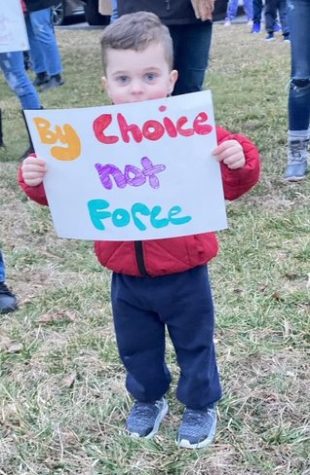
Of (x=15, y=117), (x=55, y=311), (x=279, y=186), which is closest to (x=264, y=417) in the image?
(x=55, y=311)

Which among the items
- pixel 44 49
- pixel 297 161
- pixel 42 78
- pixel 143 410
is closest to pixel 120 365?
pixel 143 410

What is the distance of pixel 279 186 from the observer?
4.39 m

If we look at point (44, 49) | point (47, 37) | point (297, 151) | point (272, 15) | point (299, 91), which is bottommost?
point (272, 15)

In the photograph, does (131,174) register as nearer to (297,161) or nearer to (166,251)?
(166,251)

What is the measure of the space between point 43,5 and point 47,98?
1999mm

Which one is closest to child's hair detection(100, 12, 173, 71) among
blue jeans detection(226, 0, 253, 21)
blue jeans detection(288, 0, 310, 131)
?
blue jeans detection(288, 0, 310, 131)

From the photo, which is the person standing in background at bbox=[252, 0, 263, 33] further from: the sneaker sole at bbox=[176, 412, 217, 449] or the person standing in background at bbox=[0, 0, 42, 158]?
the sneaker sole at bbox=[176, 412, 217, 449]

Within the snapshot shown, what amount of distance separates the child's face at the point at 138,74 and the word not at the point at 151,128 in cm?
7

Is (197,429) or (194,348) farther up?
(194,348)

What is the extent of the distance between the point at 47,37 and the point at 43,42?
9 centimetres

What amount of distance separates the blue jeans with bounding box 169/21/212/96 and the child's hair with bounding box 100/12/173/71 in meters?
2.01

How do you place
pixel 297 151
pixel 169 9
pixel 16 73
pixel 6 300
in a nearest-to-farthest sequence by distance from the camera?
1. pixel 6 300
2. pixel 169 9
3. pixel 297 151
4. pixel 16 73

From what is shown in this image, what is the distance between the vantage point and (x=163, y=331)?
7.50 ft

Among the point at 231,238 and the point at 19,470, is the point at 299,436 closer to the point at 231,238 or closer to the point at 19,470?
the point at 19,470
